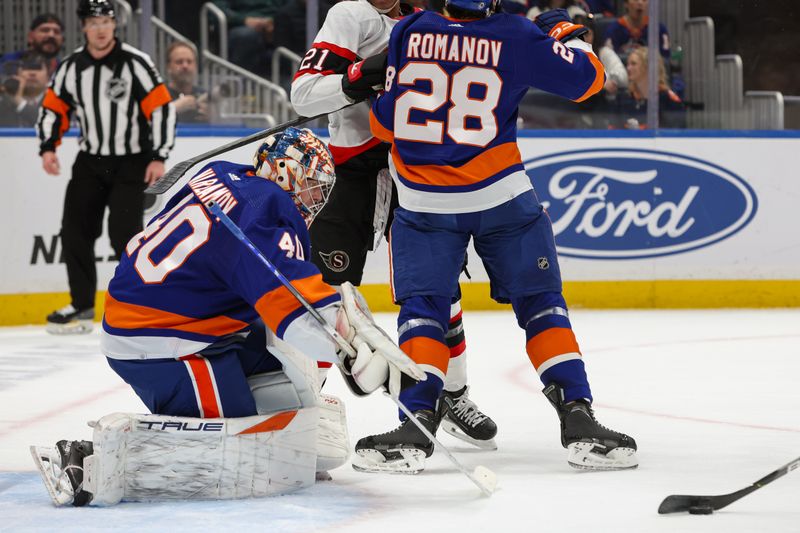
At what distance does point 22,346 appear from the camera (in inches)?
211

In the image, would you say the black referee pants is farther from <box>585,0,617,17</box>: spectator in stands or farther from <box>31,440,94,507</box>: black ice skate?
<box>31,440,94,507</box>: black ice skate

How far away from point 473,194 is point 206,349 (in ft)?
2.56

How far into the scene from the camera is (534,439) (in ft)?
11.3

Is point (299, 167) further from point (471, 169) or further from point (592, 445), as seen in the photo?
point (592, 445)

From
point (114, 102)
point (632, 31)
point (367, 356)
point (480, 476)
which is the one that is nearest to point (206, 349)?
point (367, 356)

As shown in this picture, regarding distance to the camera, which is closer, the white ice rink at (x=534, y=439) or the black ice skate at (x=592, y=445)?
the white ice rink at (x=534, y=439)

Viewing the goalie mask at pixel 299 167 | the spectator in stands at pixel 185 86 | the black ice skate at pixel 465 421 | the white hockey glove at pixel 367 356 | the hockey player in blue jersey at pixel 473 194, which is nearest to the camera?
the white hockey glove at pixel 367 356

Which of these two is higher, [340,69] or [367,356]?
[340,69]

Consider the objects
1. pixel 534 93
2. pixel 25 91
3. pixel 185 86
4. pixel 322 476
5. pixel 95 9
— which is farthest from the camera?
pixel 534 93

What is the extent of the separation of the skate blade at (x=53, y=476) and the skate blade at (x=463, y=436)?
3.54 feet

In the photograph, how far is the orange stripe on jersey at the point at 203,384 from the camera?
8.81ft

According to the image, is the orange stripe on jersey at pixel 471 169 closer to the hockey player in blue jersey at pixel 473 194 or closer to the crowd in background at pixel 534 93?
the hockey player in blue jersey at pixel 473 194

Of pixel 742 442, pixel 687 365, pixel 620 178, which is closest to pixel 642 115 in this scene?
pixel 620 178

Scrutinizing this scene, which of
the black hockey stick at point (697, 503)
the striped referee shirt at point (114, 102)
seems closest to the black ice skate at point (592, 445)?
the black hockey stick at point (697, 503)
